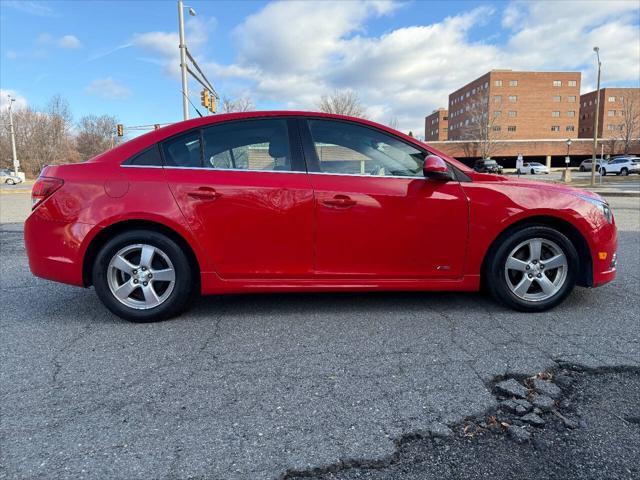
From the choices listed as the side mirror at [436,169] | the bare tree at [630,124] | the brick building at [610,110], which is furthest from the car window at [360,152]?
the brick building at [610,110]

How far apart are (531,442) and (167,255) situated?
2.75 meters

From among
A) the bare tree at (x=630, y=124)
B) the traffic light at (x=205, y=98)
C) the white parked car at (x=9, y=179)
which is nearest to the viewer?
the traffic light at (x=205, y=98)

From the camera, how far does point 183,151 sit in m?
3.58

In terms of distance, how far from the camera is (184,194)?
3.44 m

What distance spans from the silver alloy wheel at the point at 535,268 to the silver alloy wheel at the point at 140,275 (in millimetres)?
2788

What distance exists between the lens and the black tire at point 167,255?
11.4 ft

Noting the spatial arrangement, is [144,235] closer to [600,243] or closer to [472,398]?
[472,398]

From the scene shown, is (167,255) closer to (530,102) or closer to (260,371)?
(260,371)

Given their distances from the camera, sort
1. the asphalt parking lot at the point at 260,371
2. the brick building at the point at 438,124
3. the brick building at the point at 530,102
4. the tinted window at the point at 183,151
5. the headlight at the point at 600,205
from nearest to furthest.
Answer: the asphalt parking lot at the point at 260,371
the tinted window at the point at 183,151
the headlight at the point at 600,205
the brick building at the point at 530,102
the brick building at the point at 438,124

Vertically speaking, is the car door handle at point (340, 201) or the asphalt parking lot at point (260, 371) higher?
the car door handle at point (340, 201)

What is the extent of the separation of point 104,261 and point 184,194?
826 mm

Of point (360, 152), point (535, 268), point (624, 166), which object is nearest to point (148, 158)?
point (360, 152)

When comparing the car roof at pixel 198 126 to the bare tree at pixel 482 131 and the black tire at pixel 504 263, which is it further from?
the bare tree at pixel 482 131

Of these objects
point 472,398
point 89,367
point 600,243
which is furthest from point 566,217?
point 89,367
